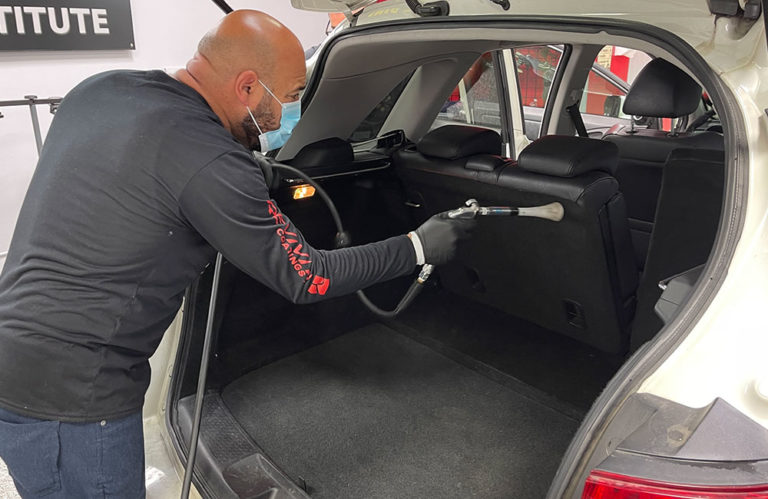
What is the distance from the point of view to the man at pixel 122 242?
1192 millimetres

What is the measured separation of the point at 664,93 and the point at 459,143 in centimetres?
70

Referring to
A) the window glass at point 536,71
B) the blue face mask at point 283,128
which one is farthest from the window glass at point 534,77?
the blue face mask at point 283,128

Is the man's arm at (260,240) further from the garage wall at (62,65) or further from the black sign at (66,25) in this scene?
the black sign at (66,25)

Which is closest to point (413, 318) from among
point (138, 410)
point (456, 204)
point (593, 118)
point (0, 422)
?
point (456, 204)

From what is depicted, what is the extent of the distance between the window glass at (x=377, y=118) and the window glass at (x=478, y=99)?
391 millimetres

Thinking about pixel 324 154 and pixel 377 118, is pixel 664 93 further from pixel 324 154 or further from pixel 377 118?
pixel 377 118

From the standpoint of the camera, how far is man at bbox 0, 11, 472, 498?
1.19 metres

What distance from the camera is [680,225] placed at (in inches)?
71.0

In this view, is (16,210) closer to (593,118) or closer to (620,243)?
(620,243)

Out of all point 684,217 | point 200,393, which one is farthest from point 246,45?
point 684,217

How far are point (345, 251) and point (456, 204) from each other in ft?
3.13

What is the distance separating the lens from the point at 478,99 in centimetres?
339

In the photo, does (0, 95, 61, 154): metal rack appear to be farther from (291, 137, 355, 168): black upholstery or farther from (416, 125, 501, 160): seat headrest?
(416, 125, 501, 160): seat headrest

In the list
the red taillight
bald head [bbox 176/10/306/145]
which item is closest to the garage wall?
bald head [bbox 176/10/306/145]
